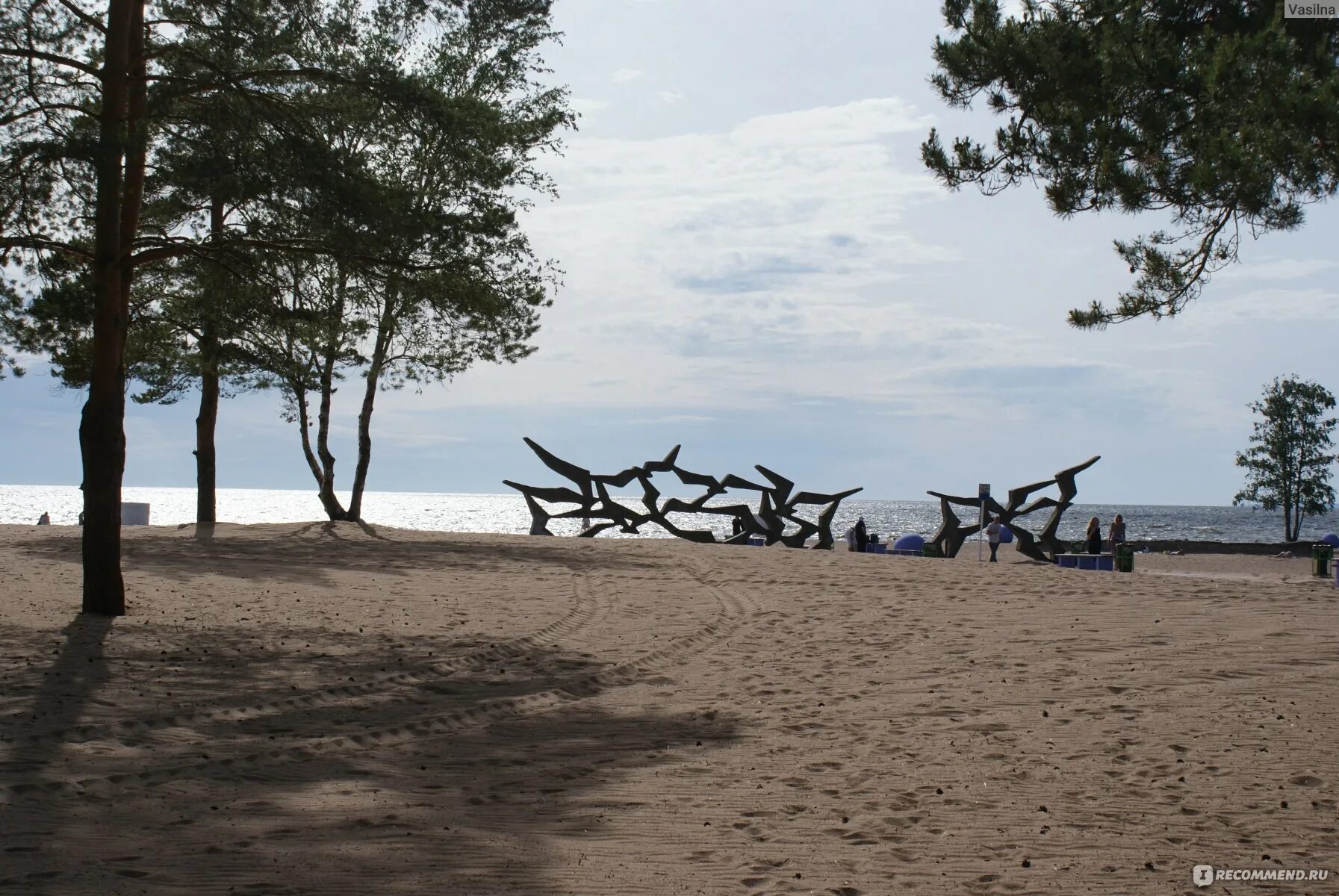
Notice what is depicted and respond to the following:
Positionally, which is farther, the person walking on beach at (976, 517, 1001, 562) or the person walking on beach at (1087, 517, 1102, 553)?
the person walking on beach at (1087, 517, 1102, 553)

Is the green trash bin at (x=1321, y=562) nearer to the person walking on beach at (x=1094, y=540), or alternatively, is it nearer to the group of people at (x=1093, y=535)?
the group of people at (x=1093, y=535)

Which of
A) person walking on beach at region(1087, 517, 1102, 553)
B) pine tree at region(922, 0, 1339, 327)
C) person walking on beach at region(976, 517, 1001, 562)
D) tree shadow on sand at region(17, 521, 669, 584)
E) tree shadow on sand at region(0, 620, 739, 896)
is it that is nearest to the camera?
tree shadow on sand at region(0, 620, 739, 896)

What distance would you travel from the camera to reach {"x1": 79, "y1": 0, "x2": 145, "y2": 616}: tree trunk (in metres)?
11.8

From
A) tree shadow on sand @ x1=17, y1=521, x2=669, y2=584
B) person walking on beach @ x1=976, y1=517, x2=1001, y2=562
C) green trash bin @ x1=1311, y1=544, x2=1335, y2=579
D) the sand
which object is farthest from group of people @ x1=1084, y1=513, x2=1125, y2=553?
the sand

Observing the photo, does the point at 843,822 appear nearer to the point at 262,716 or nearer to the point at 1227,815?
the point at 1227,815

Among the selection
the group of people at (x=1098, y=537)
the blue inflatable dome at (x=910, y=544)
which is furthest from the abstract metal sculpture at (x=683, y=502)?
the group of people at (x=1098, y=537)

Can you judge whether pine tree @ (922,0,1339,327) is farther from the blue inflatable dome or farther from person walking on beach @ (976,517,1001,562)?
the blue inflatable dome

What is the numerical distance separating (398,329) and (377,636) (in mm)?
15914

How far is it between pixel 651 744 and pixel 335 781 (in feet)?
6.68

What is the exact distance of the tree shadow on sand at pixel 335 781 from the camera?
4711 millimetres

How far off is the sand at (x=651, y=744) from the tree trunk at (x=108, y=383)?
1.80ft

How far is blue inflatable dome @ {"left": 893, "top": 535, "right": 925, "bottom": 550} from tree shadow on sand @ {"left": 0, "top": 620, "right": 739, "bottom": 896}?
23707 millimetres

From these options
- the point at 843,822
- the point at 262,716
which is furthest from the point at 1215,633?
the point at 262,716

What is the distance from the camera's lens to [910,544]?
32.5 m
